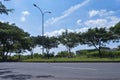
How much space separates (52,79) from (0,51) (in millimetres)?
57502

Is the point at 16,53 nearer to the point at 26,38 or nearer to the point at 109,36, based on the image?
the point at 26,38

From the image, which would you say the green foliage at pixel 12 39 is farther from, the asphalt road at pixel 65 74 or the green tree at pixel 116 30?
the asphalt road at pixel 65 74

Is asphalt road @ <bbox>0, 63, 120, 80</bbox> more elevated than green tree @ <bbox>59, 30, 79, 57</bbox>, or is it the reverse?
green tree @ <bbox>59, 30, 79, 57</bbox>

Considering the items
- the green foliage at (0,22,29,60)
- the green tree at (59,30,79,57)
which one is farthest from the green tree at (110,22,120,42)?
the green foliage at (0,22,29,60)

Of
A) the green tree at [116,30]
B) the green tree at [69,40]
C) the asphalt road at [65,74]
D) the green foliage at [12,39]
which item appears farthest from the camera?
the green tree at [69,40]

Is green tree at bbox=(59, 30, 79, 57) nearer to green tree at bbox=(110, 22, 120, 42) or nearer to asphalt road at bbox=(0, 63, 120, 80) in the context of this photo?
green tree at bbox=(110, 22, 120, 42)

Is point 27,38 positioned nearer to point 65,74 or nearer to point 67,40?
point 67,40

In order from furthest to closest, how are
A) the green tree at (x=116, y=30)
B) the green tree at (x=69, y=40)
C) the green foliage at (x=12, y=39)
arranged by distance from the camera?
the green tree at (x=69, y=40) < the green foliage at (x=12, y=39) < the green tree at (x=116, y=30)

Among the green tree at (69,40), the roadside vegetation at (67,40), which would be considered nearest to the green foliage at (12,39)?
the roadside vegetation at (67,40)

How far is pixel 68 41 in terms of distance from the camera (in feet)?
266

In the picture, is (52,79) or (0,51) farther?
(0,51)

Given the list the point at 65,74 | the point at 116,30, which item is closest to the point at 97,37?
the point at 116,30

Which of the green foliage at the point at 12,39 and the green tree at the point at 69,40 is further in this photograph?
the green tree at the point at 69,40

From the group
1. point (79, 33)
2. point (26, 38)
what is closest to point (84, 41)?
point (79, 33)
